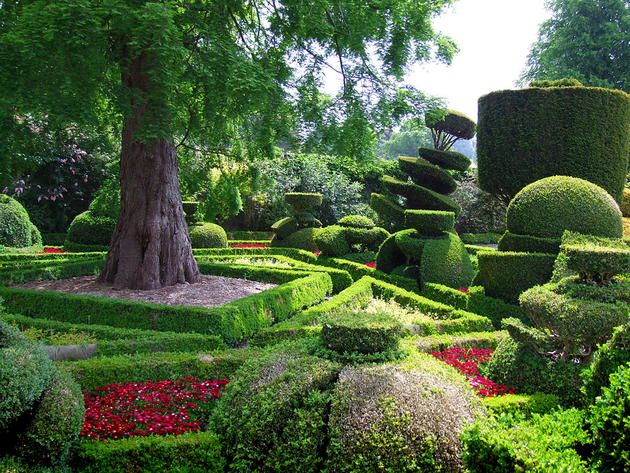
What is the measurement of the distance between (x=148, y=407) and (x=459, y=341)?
11.9 ft

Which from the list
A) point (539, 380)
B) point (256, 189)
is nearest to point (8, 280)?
point (256, 189)

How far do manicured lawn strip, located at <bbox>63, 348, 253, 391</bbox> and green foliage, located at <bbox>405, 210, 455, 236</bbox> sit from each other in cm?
632

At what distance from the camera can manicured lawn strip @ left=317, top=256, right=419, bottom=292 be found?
31.1 feet

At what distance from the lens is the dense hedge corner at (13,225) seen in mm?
13609

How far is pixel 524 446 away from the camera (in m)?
2.37

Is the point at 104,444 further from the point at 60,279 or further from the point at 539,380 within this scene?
the point at 60,279

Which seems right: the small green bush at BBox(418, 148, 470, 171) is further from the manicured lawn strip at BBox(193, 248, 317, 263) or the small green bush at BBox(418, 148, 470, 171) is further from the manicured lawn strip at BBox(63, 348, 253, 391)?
the manicured lawn strip at BBox(63, 348, 253, 391)

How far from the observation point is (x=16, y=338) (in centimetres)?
296

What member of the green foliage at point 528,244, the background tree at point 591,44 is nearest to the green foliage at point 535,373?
the green foliage at point 528,244

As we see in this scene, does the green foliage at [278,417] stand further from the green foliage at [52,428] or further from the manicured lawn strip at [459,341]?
the manicured lawn strip at [459,341]

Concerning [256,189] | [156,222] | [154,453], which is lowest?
[154,453]

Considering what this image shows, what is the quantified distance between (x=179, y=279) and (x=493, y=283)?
594 cm

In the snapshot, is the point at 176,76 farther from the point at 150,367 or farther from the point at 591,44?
the point at 591,44

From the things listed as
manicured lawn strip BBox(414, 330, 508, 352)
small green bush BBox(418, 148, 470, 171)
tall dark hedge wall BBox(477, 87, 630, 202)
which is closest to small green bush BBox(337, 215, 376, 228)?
small green bush BBox(418, 148, 470, 171)
